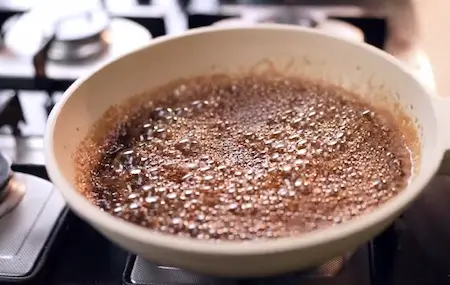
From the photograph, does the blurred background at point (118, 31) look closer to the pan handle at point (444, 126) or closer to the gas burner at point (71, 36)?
the gas burner at point (71, 36)

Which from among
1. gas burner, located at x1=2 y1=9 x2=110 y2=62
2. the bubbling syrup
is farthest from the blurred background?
the bubbling syrup

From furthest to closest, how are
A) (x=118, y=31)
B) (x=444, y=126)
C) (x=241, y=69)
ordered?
(x=118, y=31) → (x=241, y=69) → (x=444, y=126)

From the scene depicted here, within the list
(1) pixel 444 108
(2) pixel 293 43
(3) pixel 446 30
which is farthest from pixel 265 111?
(3) pixel 446 30

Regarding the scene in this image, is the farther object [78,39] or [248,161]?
[78,39]

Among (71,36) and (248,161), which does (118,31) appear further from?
(248,161)

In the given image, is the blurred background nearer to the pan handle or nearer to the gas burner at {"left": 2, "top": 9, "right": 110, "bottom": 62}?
the gas burner at {"left": 2, "top": 9, "right": 110, "bottom": 62}

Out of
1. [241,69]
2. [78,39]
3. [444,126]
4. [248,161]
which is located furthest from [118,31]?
[444,126]

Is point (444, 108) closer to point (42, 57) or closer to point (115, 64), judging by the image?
point (115, 64)
